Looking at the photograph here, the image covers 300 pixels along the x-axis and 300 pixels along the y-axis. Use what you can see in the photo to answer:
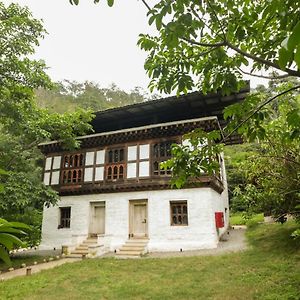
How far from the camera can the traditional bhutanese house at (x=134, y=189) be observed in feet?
45.5

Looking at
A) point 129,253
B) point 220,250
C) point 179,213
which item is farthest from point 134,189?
point 220,250

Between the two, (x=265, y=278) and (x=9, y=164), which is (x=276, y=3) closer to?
(x=265, y=278)

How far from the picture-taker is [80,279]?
29.8 feet

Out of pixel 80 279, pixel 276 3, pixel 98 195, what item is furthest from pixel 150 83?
pixel 98 195

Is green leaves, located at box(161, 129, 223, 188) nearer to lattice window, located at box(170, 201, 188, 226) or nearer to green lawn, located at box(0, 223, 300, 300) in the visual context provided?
green lawn, located at box(0, 223, 300, 300)

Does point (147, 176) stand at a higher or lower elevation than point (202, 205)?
higher

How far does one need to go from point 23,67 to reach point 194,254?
1000 centimetres

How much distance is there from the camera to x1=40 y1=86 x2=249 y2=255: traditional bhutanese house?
1388 cm

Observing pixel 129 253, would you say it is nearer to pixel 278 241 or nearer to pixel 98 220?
pixel 98 220

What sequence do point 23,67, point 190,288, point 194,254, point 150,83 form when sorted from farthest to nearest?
point 194,254 → point 23,67 → point 190,288 → point 150,83

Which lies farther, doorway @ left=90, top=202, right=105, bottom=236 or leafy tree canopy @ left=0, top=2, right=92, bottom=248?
doorway @ left=90, top=202, right=105, bottom=236

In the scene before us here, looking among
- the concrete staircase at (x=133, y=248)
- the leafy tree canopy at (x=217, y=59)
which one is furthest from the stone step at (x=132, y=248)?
the leafy tree canopy at (x=217, y=59)

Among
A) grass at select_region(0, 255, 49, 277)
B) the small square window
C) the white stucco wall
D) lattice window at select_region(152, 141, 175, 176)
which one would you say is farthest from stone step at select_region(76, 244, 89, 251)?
lattice window at select_region(152, 141, 175, 176)

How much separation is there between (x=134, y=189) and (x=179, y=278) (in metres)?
6.86
